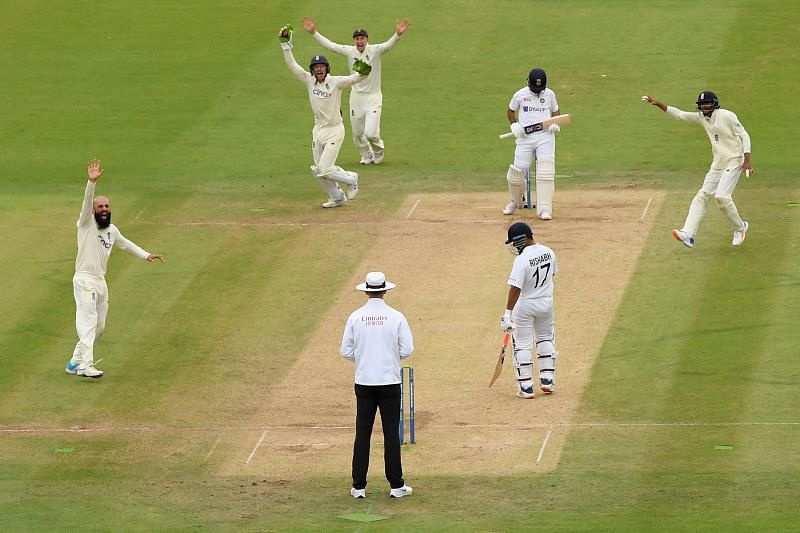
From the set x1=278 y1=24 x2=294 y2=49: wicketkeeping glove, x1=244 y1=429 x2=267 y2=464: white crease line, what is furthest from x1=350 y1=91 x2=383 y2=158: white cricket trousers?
x1=244 y1=429 x2=267 y2=464: white crease line

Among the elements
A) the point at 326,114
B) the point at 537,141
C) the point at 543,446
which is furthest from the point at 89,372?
the point at 537,141

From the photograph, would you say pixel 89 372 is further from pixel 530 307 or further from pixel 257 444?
pixel 530 307

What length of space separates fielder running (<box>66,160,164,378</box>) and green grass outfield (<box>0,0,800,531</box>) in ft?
1.32

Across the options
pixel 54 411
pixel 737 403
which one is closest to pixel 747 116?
pixel 737 403

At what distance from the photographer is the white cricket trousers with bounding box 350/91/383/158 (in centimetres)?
2953

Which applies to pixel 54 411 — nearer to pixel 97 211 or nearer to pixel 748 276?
pixel 97 211

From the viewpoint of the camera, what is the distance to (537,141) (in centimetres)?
2589

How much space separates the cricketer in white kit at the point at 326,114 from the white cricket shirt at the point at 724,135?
5474 mm

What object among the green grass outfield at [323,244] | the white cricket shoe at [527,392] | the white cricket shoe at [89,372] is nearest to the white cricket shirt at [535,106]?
the green grass outfield at [323,244]

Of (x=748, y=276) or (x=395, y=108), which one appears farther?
(x=395, y=108)

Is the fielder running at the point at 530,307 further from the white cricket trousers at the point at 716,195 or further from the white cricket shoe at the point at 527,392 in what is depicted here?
the white cricket trousers at the point at 716,195

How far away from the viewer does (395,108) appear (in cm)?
3288

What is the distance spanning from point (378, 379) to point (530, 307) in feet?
10.2

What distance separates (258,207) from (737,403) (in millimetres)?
10633
